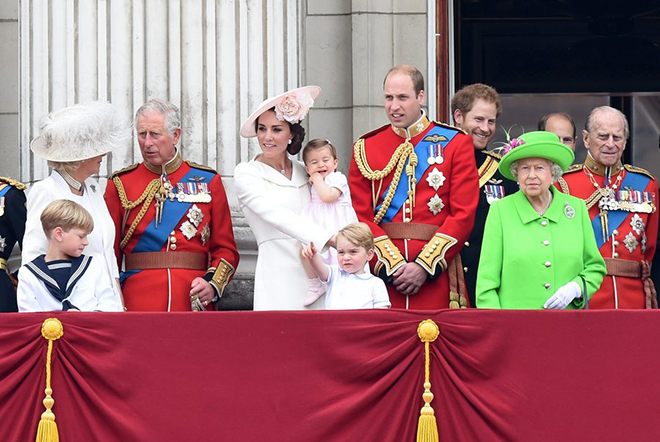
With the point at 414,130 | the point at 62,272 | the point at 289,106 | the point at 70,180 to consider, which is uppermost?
the point at 289,106

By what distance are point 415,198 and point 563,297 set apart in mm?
969

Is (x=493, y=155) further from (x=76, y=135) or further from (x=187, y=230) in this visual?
(x=76, y=135)

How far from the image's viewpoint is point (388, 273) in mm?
7316

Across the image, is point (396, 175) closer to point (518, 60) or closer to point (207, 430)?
point (207, 430)

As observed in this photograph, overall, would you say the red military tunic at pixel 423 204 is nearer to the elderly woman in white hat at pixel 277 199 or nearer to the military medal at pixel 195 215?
the elderly woman in white hat at pixel 277 199

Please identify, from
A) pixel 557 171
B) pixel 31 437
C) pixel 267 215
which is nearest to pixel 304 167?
pixel 267 215

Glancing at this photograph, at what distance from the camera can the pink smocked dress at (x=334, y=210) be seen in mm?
7441

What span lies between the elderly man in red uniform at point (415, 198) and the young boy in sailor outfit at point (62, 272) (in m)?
1.34

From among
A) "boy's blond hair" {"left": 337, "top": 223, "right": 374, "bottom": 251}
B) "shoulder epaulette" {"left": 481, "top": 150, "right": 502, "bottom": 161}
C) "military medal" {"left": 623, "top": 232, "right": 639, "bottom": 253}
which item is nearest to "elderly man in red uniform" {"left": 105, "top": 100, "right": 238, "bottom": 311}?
"boy's blond hair" {"left": 337, "top": 223, "right": 374, "bottom": 251}

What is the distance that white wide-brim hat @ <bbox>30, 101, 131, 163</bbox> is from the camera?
7246 mm

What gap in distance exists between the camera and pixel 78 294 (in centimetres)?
676

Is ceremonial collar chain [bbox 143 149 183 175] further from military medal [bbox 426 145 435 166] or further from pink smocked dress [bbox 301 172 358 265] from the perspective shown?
military medal [bbox 426 145 435 166]

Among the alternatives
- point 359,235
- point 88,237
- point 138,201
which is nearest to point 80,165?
point 88,237

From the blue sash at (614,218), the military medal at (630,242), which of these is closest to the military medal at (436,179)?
the blue sash at (614,218)
